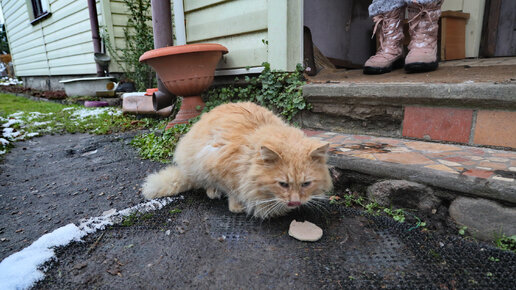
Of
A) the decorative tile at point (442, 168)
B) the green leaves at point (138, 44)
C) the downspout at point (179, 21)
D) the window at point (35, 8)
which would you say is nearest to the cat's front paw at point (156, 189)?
the decorative tile at point (442, 168)

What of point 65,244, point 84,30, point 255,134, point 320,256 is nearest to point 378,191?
point 320,256

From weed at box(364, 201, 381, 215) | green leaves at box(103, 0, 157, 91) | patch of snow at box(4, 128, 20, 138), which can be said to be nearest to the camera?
weed at box(364, 201, 381, 215)

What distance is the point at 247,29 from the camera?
9.89ft

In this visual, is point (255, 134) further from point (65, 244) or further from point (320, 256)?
point (65, 244)

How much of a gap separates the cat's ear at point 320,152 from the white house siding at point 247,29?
5.08ft

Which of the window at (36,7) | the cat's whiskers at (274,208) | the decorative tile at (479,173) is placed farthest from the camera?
the window at (36,7)

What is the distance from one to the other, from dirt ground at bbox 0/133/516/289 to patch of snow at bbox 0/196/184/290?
0.04m

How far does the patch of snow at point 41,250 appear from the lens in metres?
1.10

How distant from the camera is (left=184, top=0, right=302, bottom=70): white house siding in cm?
267

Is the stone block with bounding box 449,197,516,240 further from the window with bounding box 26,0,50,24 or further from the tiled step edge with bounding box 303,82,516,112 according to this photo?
the window with bounding box 26,0,50,24

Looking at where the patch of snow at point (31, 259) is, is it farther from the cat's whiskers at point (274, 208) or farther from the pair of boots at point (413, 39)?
the pair of boots at point (413, 39)

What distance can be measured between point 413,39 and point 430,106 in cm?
92

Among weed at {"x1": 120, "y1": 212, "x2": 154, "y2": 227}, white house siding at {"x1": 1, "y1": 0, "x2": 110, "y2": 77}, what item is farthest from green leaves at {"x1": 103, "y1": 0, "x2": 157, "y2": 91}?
weed at {"x1": 120, "y1": 212, "x2": 154, "y2": 227}

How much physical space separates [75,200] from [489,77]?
3017 millimetres
